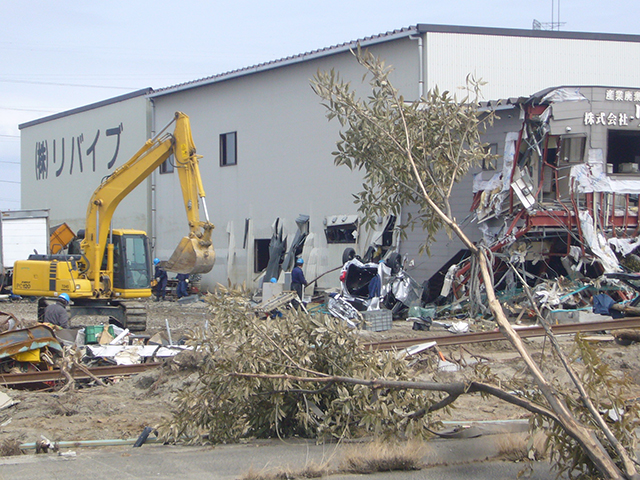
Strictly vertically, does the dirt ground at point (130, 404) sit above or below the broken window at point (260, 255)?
below

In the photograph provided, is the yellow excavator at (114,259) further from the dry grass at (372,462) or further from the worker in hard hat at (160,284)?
the dry grass at (372,462)

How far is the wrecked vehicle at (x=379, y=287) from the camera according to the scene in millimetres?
16656

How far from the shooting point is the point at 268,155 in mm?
24641

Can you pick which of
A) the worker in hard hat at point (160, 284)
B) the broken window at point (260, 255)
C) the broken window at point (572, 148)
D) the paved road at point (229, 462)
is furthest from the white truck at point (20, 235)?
the paved road at point (229, 462)

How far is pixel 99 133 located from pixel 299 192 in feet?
44.9

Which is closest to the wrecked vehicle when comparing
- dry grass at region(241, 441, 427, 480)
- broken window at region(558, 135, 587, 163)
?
broken window at region(558, 135, 587, 163)

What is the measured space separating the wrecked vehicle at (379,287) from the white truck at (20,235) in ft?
43.9

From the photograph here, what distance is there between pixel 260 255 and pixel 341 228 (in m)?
4.74

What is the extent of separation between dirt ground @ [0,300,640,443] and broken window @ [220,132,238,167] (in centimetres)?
1629

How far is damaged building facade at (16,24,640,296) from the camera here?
15875 mm

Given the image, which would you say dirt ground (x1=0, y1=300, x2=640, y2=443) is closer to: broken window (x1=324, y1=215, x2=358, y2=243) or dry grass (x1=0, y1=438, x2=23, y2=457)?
dry grass (x1=0, y1=438, x2=23, y2=457)

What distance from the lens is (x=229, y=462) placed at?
19.9 ft

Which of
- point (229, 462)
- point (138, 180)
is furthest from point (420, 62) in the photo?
point (229, 462)

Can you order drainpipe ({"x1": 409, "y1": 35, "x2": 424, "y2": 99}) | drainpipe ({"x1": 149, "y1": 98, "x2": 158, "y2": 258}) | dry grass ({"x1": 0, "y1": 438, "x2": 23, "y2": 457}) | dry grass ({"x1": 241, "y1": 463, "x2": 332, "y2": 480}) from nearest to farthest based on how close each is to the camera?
dry grass ({"x1": 241, "y1": 463, "x2": 332, "y2": 480})
dry grass ({"x1": 0, "y1": 438, "x2": 23, "y2": 457})
drainpipe ({"x1": 409, "y1": 35, "x2": 424, "y2": 99})
drainpipe ({"x1": 149, "y1": 98, "x2": 158, "y2": 258})
